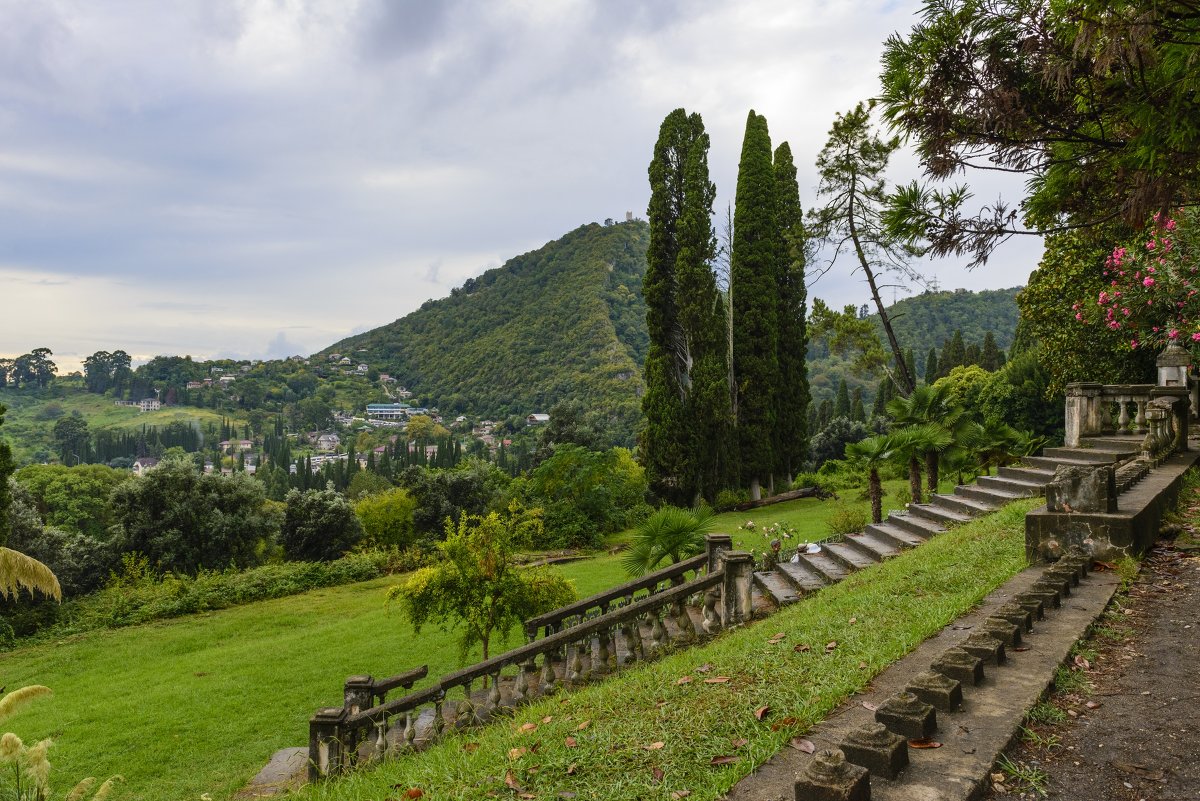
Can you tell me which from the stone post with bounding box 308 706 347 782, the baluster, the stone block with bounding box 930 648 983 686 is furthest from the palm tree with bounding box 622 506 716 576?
the stone block with bounding box 930 648 983 686

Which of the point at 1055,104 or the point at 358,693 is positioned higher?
the point at 1055,104

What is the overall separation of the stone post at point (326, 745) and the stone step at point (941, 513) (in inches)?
363

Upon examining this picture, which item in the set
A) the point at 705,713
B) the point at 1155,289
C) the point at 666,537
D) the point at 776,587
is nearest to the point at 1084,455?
the point at 1155,289

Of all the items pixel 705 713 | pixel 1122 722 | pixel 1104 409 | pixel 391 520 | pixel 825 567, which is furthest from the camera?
pixel 391 520

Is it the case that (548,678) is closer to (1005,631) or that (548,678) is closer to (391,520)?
(1005,631)

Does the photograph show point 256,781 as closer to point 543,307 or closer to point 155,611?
point 155,611

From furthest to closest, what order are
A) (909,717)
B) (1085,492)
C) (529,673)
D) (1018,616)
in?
(529,673) → (1085,492) → (1018,616) → (909,717)

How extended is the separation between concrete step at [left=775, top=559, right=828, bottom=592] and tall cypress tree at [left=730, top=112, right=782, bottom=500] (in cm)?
1541

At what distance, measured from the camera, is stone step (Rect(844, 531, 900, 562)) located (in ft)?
34.4

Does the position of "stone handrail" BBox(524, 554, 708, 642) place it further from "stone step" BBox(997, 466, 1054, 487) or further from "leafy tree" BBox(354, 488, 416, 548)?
"leafy tree" BBox(354, 488, 416, 548)

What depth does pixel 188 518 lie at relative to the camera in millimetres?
25422

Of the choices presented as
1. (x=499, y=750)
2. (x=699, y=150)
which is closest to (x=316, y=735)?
(x=499, y=750)

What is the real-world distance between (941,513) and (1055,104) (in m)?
8.87

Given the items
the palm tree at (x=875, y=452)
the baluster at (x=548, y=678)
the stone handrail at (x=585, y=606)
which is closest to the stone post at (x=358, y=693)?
the baluster at (x=548, y=678)
